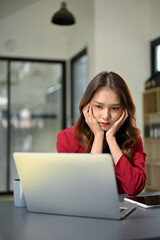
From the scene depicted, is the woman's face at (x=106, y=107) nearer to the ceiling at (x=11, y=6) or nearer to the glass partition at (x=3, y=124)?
the ceiling at (x=11, y=6)

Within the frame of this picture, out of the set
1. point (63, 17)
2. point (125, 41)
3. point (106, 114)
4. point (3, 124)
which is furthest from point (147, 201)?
point (3, 124)

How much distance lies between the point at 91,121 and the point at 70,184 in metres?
0.68

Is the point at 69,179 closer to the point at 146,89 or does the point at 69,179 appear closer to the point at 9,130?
the point at 146,89

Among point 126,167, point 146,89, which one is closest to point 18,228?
point 126,167

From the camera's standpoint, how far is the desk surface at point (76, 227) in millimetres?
899

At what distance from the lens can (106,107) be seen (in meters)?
1.64

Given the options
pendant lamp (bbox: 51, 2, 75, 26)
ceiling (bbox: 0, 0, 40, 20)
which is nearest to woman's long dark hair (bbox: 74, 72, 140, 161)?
pendant lamp (bbox: 51, 2, 75, 26)

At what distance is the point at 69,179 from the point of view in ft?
3.55

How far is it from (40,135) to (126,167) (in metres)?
4.73

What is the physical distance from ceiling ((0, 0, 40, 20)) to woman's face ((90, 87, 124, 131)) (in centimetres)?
423

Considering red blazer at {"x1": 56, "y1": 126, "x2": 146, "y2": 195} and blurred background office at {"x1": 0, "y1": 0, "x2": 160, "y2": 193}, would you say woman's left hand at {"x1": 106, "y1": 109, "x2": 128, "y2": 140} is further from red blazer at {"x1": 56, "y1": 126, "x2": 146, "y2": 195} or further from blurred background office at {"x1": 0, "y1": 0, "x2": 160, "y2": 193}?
blurred background office at {"x1": 0, "y1": 0, "x2": 160, "y2": 193}

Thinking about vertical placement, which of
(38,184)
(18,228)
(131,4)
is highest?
(131,4)

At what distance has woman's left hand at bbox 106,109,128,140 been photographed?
5.43ft

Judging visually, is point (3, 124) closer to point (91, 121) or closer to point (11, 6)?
point (11, 6)
